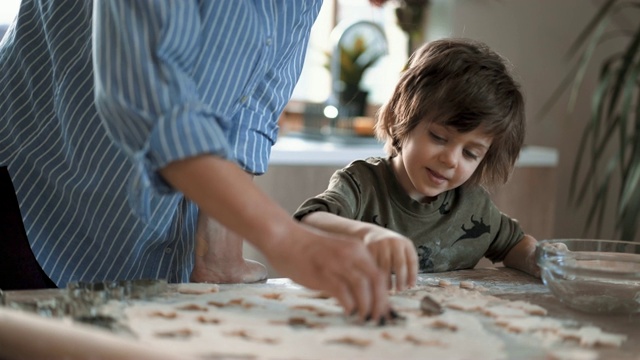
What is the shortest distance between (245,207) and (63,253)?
46 cm

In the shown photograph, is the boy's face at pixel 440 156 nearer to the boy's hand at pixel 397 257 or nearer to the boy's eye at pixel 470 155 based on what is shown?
the boy's eye at pixel 470 155

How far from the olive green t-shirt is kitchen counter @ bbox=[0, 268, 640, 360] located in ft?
1.06

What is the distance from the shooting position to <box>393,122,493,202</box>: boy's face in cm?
147

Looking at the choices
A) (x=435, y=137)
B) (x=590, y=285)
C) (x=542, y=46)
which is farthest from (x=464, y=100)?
(x=542, y=46)

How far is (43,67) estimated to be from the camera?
4.15ft

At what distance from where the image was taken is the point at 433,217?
1547mm

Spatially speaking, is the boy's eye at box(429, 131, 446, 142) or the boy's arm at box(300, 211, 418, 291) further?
the boy's eye at box(429, 131, 446, 142)

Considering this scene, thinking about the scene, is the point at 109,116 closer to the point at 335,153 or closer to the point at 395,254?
the point at 395,254

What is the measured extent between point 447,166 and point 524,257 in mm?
202

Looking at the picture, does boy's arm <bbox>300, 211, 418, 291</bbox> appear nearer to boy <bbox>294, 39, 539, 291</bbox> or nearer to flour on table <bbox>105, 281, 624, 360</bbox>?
flour on table <bbox>105, 281, 624, 360</bbox>

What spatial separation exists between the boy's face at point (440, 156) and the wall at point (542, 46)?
1933 mm

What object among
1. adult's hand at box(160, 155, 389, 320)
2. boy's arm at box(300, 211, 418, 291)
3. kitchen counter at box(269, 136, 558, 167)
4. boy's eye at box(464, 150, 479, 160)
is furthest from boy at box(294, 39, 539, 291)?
kitchen counter at box(269, 136, 558, 167)

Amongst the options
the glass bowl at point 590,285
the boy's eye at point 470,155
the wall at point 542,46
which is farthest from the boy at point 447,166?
the wall at point 542,46

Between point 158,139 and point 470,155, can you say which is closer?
point 158,139
